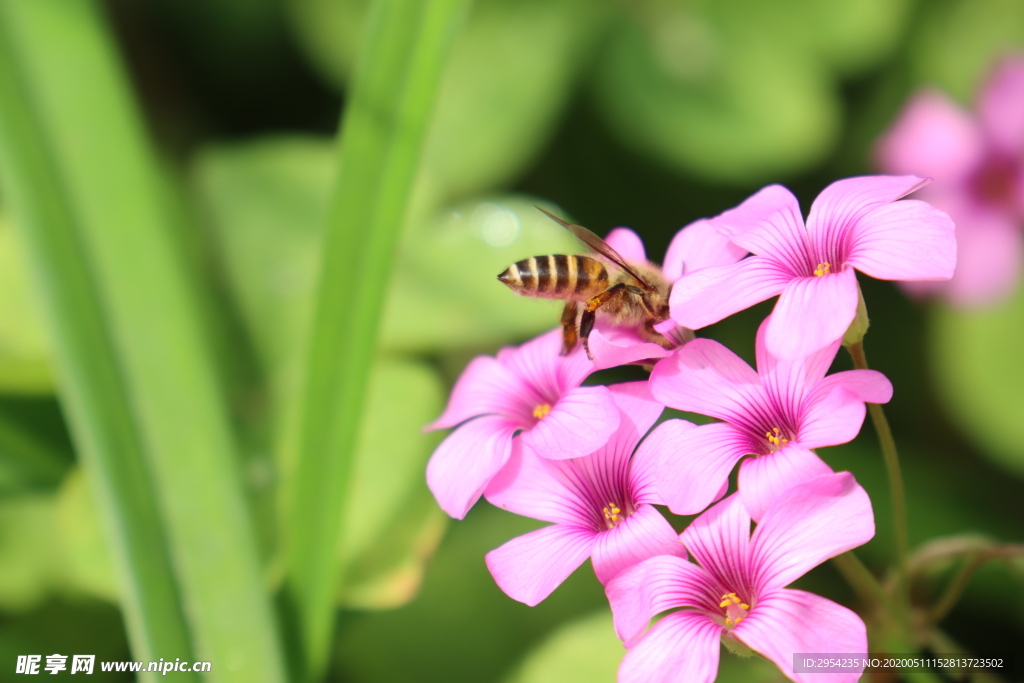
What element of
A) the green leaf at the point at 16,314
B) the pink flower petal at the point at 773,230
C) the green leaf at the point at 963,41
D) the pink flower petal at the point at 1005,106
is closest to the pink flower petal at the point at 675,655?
the pink flower petal at the point at 773,230

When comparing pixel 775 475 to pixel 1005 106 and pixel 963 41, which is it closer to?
pixel 1005 106

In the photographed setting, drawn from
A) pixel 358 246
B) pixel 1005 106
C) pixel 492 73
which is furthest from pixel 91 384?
pixel 1005 106

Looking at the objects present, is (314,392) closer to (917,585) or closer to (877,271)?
(877,271)

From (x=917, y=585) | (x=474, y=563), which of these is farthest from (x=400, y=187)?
(x=917, y=585)

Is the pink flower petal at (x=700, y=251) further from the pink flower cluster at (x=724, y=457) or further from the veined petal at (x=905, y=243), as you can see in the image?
the veined petal at (x=905, y=243)

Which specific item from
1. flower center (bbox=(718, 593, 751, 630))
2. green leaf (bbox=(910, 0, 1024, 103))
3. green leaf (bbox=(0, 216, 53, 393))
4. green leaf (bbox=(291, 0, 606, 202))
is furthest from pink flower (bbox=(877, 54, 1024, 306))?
green leaf (bbox=(0, 216, 53, 393))

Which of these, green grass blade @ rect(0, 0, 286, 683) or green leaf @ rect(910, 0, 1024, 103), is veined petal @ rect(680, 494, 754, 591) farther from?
green leaf @ rect(910, 0, 1024, 103)
